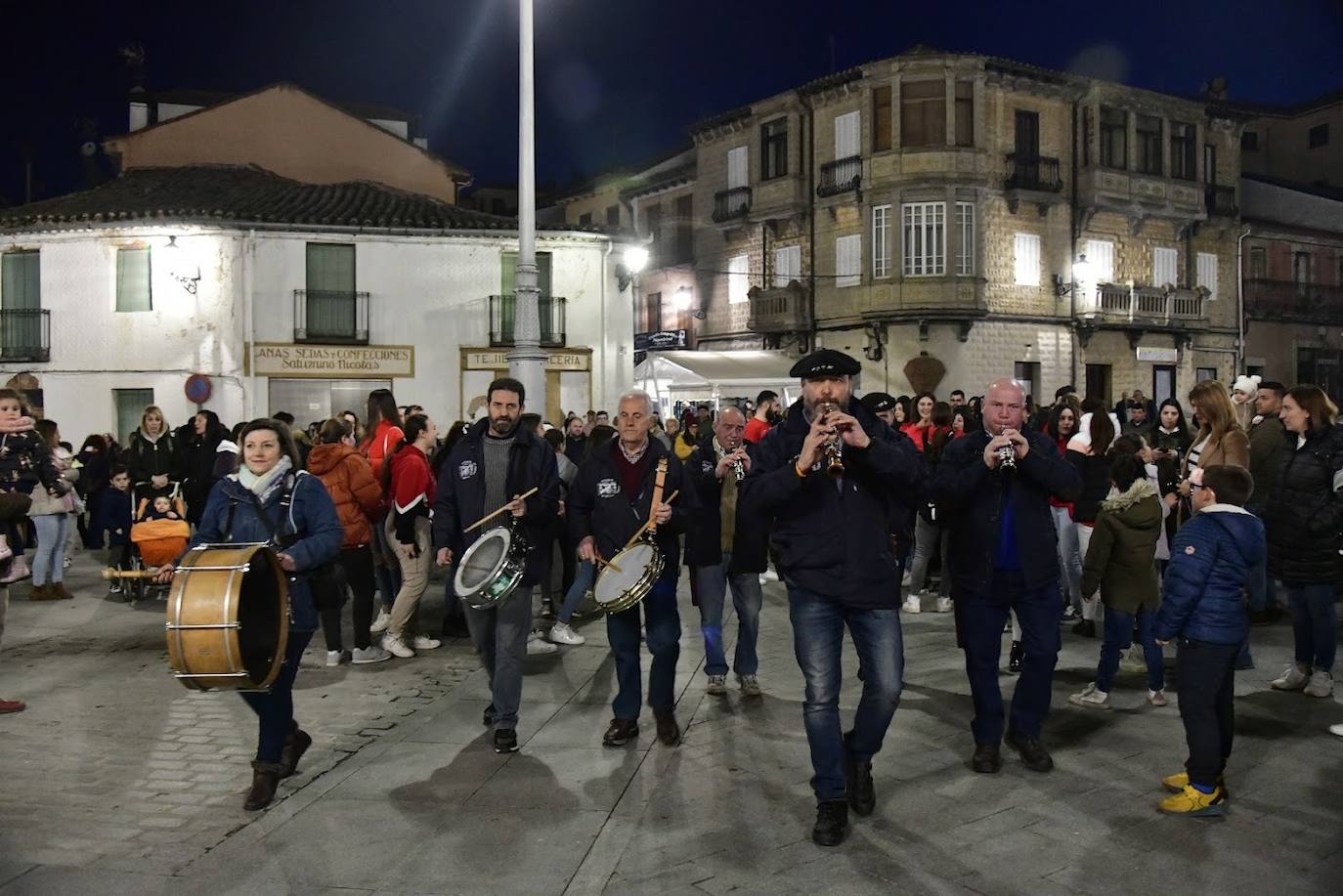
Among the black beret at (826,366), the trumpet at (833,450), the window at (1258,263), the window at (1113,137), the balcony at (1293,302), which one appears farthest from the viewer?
the window at (1258,263)

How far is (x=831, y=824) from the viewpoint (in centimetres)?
461

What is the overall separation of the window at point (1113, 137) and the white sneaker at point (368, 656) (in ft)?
96.1

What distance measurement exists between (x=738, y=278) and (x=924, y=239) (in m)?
7.35

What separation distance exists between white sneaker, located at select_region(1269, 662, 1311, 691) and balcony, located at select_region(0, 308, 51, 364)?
25.9 m

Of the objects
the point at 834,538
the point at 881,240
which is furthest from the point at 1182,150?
the point at 834,538

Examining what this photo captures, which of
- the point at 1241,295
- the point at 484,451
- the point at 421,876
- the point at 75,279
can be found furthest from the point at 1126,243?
the point at 421,876

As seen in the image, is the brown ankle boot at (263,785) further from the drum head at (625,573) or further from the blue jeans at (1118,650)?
the blue jeans at (1118,650)

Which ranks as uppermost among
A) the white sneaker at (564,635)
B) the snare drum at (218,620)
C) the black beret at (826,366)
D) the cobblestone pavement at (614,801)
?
the black beret at (826,366)

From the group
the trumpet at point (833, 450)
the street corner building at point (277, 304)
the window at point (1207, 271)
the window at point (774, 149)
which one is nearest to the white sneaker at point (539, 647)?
the trumpet at point (833, 450)

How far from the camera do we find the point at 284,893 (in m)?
4.23

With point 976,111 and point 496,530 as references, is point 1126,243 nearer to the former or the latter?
point 976,111

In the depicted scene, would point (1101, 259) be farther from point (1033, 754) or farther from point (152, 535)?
point (1033, 754)

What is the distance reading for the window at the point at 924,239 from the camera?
29.8 meters

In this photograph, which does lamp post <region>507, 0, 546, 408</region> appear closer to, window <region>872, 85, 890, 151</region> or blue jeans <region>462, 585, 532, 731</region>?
blue jeans <region>462, 585, 532, 731</region>
